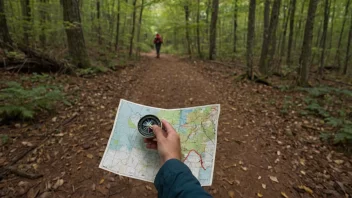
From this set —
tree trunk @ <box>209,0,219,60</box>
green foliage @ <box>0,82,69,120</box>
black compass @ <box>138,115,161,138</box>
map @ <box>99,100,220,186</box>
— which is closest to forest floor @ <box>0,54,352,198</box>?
green foliage @ <box>0,82,69,120</box>

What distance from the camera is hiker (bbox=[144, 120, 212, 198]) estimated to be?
110cm

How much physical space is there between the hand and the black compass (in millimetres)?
69

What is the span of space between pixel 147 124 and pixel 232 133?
288 centimetres

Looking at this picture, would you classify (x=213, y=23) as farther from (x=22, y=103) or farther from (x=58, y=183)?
(x=58, y=183)

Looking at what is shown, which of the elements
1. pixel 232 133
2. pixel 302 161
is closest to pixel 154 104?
pixel 232 133

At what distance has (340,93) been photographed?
6020mm

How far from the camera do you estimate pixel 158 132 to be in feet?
4.69

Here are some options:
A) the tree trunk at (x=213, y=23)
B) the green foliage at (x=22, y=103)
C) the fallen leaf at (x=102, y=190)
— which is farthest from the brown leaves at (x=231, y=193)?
the tree trunk at (x=213, y=23)

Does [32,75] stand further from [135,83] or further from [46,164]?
[46,164]

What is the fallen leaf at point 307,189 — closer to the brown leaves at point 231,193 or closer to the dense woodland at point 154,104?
the dense woodland at point 154,104

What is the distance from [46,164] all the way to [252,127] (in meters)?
4.07

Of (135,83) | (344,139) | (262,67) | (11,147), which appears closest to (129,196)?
(11,147)

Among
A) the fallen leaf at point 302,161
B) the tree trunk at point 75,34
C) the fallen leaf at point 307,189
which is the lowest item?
the fallen leaf at point 307,189

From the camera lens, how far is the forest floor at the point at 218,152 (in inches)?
104
